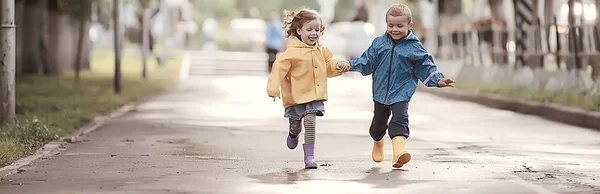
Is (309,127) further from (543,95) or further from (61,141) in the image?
(543,95)

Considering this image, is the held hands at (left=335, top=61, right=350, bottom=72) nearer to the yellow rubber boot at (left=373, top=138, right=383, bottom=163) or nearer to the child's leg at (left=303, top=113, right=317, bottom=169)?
the child's leg at (left=303, top=113, right=317, bottom=169)

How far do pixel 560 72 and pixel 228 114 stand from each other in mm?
5843

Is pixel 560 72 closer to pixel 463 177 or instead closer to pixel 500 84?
pixel 500 84

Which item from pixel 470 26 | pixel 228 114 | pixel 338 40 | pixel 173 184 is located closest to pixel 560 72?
pixel 228 114

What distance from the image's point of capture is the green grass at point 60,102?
14852mm

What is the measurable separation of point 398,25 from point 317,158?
6.11 ft

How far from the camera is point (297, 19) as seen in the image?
12.3 m

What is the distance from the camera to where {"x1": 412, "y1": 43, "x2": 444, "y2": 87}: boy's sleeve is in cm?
1230

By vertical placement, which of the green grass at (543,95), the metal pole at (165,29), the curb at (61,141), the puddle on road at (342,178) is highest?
the metal pole at (165,29)

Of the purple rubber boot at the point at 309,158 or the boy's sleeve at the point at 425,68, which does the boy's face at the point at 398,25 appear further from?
the purple rubber boot at the point at 309,158

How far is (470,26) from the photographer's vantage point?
110 feet

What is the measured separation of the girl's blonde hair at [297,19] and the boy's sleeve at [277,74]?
0.22 metres

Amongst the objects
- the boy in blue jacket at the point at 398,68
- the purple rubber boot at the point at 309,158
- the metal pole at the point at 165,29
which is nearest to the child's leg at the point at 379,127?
the boy in blue jacket at the point at 398,68

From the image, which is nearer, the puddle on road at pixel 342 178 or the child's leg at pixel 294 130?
the puddle on road at pixel 342 178
